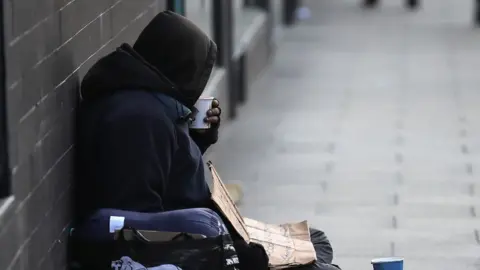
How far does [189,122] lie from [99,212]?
1.88ft

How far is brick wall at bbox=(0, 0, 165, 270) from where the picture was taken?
3463 mm

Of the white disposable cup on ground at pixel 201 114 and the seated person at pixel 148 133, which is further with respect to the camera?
the white disposable cup on ground at pixel 201 114

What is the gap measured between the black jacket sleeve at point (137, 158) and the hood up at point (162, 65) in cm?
18

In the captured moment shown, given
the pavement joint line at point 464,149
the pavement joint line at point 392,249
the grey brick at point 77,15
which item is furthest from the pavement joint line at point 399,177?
the grey brick at point 77,15

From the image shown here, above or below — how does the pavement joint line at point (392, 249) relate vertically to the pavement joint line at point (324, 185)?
above

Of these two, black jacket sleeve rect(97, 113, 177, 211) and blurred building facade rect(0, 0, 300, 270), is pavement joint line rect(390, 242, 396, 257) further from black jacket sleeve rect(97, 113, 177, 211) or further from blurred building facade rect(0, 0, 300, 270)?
black jacket sleeve rect(97, 113, 177, 211)

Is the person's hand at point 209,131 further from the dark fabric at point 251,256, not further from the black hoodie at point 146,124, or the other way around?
the dark fabric at point 251,256

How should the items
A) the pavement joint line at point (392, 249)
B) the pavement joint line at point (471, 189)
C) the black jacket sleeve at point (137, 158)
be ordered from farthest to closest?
the pavement joint line at point (471, 189)
the pavement joint line at point (392, 249)
the black jacket sleeve at point (137, 158)

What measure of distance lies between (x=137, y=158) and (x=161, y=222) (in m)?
0.23

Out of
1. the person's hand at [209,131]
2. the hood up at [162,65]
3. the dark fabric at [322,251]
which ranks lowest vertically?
the dark fabric at [322,251]

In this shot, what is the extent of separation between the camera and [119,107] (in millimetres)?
4090

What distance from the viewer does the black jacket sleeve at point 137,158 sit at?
4012 millimetres

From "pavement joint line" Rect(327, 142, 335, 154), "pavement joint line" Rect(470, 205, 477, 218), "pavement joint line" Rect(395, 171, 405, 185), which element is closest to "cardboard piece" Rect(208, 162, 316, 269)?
"pavement joint line" Rect(470, 205, 477, 218)

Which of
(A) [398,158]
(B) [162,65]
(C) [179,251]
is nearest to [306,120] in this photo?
(A) [398,158]
